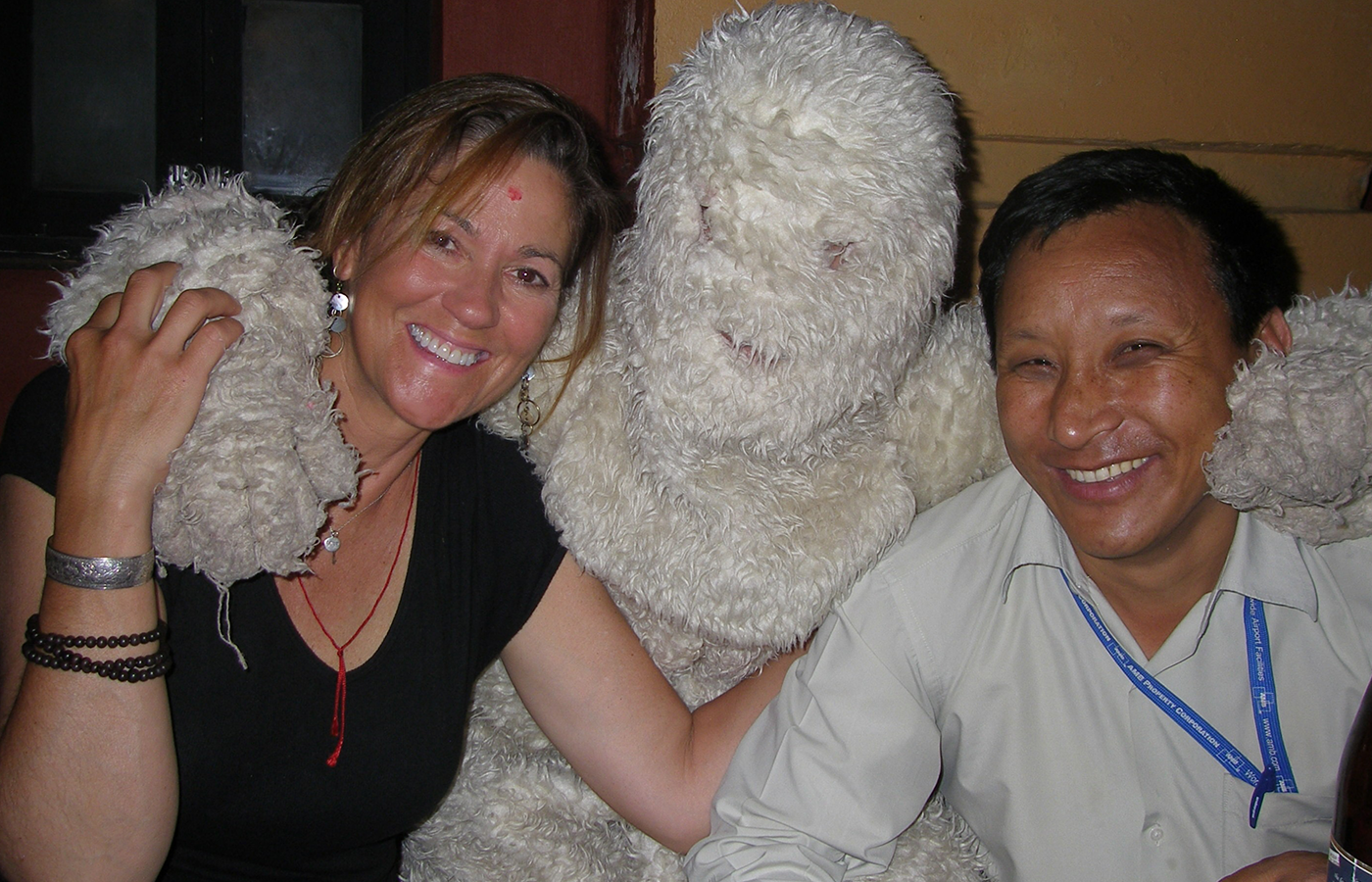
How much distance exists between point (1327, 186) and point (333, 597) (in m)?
2.37

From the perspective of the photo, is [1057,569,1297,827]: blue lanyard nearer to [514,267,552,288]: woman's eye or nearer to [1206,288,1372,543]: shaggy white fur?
[1206,288,1372,543]: shaggy white fur

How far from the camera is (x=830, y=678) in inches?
46.1

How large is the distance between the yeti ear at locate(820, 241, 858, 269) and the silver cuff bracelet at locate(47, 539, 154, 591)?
2.59 ft

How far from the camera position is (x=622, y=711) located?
4.32 feet

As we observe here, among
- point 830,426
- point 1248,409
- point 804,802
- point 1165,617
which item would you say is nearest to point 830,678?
point 804,802

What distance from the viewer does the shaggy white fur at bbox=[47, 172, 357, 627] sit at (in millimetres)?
892

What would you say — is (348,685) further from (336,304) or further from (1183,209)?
(1183,209)

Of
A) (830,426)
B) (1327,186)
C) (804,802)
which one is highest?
(1327,186)

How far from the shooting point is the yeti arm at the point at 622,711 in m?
1.29

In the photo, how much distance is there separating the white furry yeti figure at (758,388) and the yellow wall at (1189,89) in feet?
3.06

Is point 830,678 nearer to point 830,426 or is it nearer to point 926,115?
point 830,426

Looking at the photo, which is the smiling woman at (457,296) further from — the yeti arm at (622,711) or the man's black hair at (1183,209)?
the man's black hair at (1183,209)

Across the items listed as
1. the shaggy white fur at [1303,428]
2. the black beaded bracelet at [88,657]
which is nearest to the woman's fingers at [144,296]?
the black beaded bracelet at [88,657]

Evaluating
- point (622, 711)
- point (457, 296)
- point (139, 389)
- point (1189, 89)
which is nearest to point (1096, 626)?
point (622, 711)
